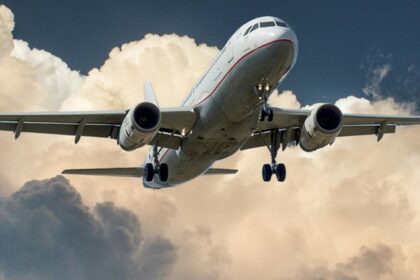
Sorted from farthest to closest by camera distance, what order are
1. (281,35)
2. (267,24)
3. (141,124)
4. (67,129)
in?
(67,129) → (141,124) → (267,24) → (281,35)

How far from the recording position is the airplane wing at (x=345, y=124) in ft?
104

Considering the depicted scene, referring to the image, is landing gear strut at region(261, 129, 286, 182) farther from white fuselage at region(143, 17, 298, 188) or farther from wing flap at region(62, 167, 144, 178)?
wing flap at region(62, 167, 144, 178)

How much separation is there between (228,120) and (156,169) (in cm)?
699

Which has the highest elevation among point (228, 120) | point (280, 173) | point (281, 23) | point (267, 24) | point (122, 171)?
point (281, 23)

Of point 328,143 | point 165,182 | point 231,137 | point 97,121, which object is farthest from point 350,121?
point 97,121

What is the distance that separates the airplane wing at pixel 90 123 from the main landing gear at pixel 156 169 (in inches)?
39.7

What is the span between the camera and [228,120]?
2825 centimetres

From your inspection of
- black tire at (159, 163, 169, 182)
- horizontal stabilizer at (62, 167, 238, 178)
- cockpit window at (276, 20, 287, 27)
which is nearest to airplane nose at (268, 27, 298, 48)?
cockpit window at (276, 20, 287, 27)

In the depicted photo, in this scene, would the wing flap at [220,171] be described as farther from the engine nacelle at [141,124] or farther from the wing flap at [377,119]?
the engine nacelle at [141,124]

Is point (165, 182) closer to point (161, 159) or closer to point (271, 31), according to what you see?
point (161, 159)

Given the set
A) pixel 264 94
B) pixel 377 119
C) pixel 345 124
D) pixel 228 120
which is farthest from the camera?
pixel 345 124

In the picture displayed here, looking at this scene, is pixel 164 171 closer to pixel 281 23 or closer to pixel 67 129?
pixel 67 129

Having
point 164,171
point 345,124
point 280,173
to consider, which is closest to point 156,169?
point 164,171

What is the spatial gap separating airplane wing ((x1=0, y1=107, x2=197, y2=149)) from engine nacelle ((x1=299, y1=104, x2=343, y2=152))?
5327 mm
